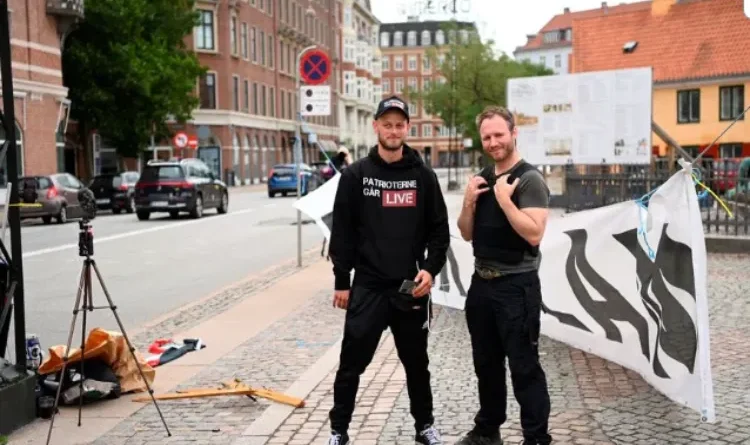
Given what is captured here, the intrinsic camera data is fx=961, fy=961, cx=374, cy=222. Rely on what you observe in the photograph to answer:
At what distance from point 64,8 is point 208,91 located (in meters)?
26.2

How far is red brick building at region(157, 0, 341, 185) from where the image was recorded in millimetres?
63625

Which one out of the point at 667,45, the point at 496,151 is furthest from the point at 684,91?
the point at 496,151

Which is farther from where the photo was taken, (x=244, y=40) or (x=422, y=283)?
(x=244, y=40)

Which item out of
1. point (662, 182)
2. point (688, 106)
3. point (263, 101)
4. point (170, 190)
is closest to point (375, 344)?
point (662, 182)

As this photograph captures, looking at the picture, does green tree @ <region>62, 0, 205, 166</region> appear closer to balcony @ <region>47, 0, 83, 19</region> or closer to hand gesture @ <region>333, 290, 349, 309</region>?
balcony @ <region>47, 0, 83, 19</region>

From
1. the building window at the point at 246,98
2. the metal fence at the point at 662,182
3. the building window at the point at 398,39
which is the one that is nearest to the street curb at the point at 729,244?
the metal fence at the point at 662,182

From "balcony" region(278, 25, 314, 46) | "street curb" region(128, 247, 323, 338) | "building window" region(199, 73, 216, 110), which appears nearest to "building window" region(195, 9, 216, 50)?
"building window" region(199, 73, 216, 110)

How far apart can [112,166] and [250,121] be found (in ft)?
53.1

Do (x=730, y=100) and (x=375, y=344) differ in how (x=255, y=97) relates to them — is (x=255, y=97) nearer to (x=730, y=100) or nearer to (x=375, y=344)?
(x=730, y=100)

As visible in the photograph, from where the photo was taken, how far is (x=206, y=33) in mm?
63812

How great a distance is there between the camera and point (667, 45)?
4997 centimetres

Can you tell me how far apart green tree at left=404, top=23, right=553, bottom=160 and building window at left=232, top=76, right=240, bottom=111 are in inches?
763

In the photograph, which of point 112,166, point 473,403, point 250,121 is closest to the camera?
point 473,403

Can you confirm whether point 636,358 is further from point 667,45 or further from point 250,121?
point 250,121
